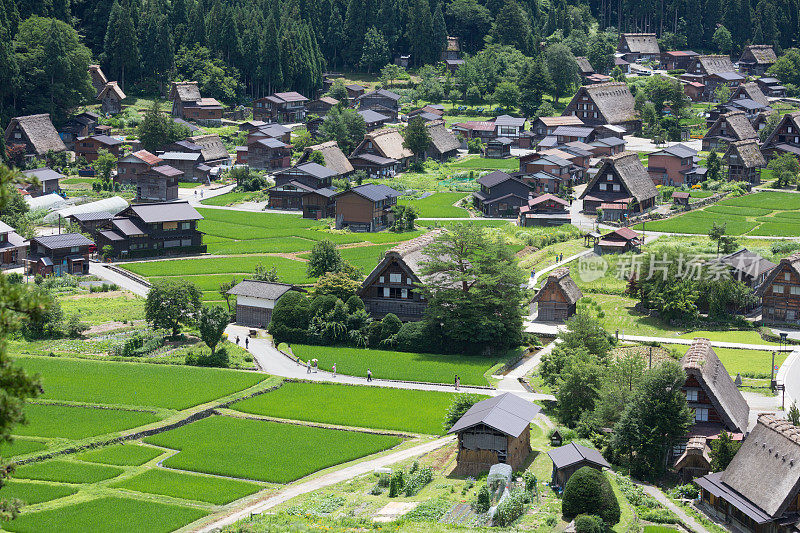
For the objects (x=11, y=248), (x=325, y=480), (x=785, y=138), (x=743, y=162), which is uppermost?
(x=785, y=138)

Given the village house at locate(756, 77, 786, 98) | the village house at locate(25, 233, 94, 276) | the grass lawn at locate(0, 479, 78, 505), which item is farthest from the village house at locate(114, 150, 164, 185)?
the village house at locate(756, 77, 786, 98)

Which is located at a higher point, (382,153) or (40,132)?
(40,132)

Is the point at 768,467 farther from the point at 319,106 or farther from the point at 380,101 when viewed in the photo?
the point at 319,106

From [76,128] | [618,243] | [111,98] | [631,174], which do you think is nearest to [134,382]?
[618,243]

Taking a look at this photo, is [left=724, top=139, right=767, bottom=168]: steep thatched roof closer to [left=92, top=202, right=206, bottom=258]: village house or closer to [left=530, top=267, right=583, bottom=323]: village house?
[left=530, top=267, right=583, bottom=323]: village house

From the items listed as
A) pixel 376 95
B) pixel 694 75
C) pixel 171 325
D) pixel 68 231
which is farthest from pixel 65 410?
pixel 694 75

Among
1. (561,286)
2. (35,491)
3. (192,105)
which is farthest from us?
(192,105)
